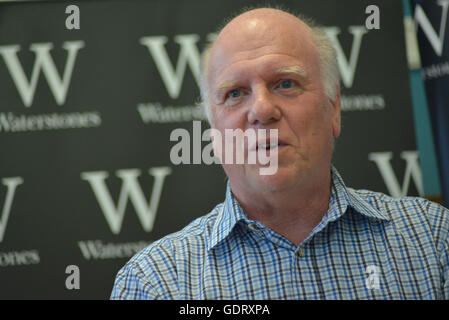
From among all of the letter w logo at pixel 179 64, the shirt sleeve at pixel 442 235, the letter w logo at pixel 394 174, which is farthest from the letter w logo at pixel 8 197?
the shirt sleeve at pixel 442 235

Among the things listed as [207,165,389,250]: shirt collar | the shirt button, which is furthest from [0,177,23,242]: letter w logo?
the shirt button

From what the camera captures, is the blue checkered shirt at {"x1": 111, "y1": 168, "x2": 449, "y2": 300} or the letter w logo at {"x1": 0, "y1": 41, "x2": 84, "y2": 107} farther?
the letter w logo at {"x1": 0, "y1": 41, "x2": 84, "y2": 107}

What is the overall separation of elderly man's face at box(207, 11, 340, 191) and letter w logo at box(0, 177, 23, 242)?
1258mm

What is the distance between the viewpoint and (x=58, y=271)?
2074mm

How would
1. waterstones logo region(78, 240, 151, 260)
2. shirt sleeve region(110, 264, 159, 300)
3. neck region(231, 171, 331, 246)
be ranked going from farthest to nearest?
waterstones logo region(78, 240, 151, 260)
neck region(231, 171, 331, 246)
shirt sleeve region(110, 264, 159, 300)

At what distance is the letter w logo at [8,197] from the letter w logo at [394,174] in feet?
5.25

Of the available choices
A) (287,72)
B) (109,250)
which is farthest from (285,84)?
(109,250)

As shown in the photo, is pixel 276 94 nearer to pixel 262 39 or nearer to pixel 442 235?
pixel 262 39

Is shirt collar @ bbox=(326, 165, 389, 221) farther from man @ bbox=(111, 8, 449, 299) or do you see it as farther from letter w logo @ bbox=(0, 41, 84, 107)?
letter w logo @ bbox=(0, 41, 84, 107)

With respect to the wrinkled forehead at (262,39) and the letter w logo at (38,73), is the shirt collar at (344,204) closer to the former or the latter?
the wrinkled forehead at (262,39)

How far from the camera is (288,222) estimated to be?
1267mm

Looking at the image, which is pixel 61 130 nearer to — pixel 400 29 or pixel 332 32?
pixel 332 32

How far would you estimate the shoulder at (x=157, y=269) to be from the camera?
1.15 metres

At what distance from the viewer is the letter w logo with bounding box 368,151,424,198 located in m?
2.05
